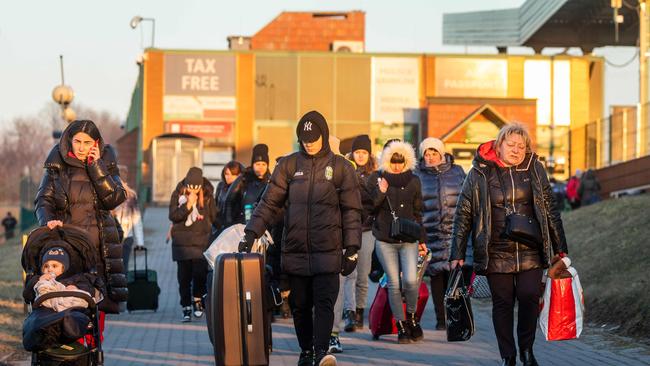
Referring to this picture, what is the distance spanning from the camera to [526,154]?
32.9 feet

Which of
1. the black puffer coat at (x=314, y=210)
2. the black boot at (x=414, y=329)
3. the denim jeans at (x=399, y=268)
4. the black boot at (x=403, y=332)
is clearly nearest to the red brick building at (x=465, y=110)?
the denim jeans at (x=399, y=268)

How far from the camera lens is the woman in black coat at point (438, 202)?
46.8ft

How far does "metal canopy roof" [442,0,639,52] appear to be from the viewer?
5838 cm

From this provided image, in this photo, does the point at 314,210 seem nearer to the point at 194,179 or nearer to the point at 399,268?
the point at 399,268

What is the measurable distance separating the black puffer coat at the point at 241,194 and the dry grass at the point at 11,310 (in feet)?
8.94

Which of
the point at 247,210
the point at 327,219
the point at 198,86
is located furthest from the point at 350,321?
the point at 198,86

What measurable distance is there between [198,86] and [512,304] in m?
48.2

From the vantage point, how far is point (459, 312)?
10.4 metres

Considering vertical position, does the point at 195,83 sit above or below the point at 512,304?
above

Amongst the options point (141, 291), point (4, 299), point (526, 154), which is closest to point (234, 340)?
point (526, 154)

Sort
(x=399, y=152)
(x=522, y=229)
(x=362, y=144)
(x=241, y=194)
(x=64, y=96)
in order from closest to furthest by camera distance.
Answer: (x=522, y=229) → (x=399, y=152) → (x=362, y=144) → (x=241, y=194) → (x=64, y=96)

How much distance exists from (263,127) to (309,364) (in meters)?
48.1

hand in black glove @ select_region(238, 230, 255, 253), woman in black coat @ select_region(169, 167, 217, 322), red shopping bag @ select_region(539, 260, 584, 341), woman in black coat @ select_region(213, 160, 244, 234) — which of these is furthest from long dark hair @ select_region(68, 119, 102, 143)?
woman in black coat @ select_region(169, 167, 217, 322)

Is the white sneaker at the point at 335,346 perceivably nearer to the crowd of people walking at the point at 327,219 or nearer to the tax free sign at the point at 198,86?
the crowd of people walking at the point at 327,219
